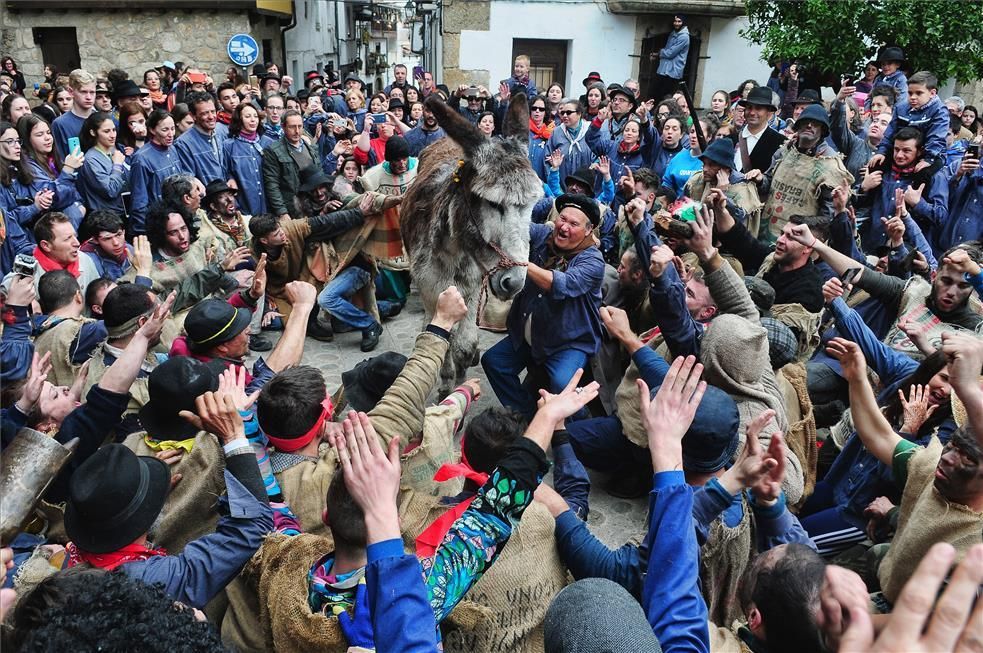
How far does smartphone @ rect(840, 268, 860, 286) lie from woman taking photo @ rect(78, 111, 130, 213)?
700 centimetres

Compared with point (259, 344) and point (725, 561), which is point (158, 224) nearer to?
point (259, 344)

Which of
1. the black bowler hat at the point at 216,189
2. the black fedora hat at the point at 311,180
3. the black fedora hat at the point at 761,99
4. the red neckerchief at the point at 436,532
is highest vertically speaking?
the black fedora hat at the point at 761,99

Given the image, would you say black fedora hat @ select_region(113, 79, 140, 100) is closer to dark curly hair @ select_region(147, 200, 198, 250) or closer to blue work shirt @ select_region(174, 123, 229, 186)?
blue work shirt @ select_region(174, 123, 229, 186)

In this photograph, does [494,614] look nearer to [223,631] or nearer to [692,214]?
[223,631]

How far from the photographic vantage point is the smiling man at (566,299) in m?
5.11

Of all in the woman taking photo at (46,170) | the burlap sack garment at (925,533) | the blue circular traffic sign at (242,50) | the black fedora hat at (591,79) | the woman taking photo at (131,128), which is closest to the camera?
the burlap sack garment at (925,533)

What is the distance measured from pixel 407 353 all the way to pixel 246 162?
3317 millimetres

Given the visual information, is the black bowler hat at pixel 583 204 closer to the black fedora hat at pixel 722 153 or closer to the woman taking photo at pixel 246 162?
the black fedora hat at pixel 722 153

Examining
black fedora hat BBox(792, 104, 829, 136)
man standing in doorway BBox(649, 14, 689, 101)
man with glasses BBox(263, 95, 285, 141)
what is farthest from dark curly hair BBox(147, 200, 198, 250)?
man standing in doorway BBox(649, 14, 689, 101)

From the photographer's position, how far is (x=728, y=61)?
21.5 metres

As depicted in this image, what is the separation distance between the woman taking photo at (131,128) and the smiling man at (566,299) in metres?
5.78

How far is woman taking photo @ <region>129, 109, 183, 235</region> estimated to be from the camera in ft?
24.7

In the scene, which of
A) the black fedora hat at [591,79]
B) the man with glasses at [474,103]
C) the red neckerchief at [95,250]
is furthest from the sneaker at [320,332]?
the black fedora hat at [591,79]

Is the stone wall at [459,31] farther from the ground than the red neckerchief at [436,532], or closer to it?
farther from the ground
